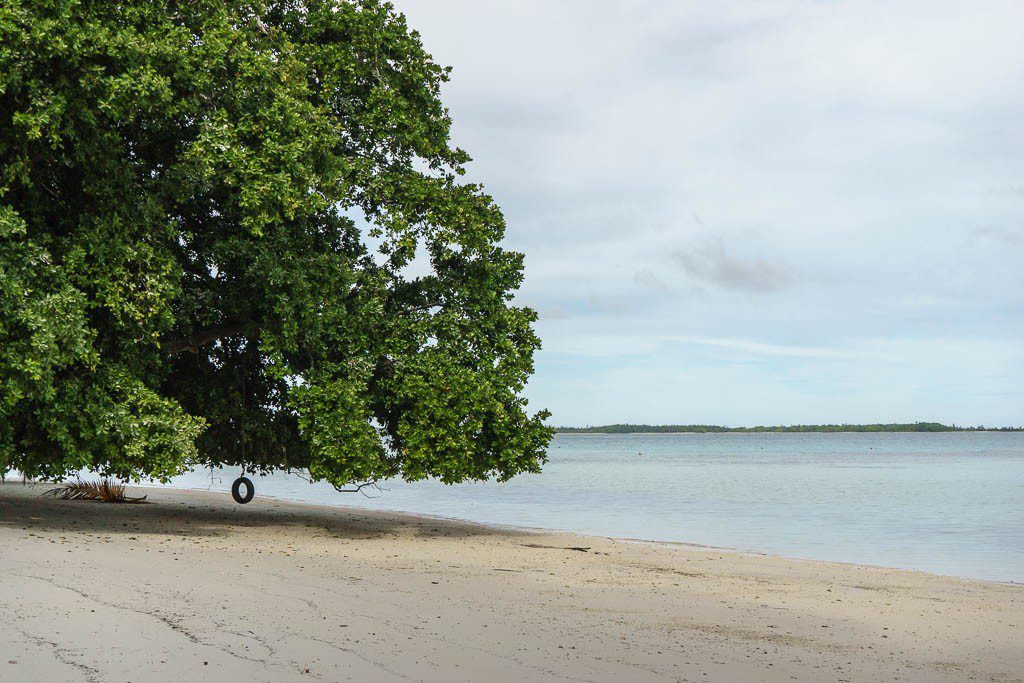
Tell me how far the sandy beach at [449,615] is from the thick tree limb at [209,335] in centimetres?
306

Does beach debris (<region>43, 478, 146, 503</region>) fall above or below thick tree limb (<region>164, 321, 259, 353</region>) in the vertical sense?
below

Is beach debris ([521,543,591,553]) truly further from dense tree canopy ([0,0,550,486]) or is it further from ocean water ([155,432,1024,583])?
ocean water ([155,432,1024,583])

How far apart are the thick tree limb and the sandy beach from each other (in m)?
3.06

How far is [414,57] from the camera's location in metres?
17.4

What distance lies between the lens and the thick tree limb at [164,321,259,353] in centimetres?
1633

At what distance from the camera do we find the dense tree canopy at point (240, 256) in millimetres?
13195

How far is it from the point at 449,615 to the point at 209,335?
9.38 meters

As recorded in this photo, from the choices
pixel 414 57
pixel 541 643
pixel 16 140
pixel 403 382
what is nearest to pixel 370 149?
pixel 414 57

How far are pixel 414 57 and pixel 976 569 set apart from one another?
14.1m

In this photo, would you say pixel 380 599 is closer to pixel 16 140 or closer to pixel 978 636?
pixel 978 636

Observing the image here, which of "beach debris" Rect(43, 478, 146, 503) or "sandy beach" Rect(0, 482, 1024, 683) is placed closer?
"sandy beach" Rect(0, 482, 1024, 683)

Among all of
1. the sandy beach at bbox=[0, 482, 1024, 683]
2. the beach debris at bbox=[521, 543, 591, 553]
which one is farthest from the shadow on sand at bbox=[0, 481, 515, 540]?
the beach debris at bbox=[521, 543, 591, 553]

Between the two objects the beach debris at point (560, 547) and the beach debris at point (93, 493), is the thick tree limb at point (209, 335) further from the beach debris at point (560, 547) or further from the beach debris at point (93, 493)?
the beach debris at point (93, 493)

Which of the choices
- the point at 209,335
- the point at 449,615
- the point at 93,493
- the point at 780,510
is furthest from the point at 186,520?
the point at 780,510
